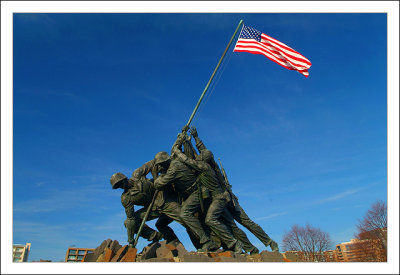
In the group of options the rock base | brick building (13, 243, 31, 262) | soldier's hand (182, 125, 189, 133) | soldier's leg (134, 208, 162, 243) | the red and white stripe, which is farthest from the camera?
brick building (13, 243, 31, 262)

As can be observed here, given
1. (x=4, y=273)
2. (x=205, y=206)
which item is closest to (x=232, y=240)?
(x=205, y=206)

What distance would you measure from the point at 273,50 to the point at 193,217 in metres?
6.29

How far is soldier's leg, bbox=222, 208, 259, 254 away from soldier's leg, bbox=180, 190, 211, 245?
38.2 inches

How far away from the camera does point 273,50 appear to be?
33.9 feet

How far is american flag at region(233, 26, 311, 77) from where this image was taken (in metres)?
10.0

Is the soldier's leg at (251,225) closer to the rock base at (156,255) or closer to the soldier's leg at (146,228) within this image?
the rock base at (156,255)

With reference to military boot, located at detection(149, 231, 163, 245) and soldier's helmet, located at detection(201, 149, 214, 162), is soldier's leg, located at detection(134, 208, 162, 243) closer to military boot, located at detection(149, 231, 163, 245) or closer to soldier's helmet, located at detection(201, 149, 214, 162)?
military boot, located at detection(149, 231, 163, 245)

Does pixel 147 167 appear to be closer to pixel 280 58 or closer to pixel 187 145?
pixel 187 145

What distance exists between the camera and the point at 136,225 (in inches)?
362

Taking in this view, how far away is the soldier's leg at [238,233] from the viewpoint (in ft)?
30.3

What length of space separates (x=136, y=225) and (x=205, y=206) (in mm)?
2230

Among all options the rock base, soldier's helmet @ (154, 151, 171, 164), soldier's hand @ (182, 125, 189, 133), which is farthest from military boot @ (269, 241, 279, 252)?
soldier's hand @ (182, 125, 189, 133)

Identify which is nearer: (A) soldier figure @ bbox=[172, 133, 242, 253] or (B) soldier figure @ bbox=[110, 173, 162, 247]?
(A) soldier figure @ bbox=[172, 133, 242, 253]

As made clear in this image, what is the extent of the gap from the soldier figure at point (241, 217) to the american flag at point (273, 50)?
3515mm
